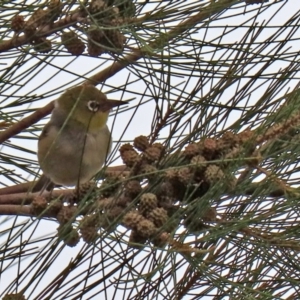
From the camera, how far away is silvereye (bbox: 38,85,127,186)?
98.0 inches

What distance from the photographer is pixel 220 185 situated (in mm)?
1400

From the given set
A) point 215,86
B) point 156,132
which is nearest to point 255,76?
point 215,86

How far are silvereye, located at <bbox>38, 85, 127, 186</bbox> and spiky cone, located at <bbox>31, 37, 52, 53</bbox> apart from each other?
2.29 feet

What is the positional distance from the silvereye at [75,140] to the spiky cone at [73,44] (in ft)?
2.34

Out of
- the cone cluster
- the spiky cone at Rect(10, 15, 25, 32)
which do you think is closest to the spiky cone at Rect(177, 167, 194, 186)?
the cone cluster

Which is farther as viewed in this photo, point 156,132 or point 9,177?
point 9,177

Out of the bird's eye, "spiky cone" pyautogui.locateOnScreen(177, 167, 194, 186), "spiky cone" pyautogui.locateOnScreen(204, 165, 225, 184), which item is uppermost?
the bird's eye

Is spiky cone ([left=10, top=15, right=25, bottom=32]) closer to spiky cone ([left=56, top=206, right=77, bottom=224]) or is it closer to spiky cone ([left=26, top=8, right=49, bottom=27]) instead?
spiky cone ([left=26, top=8, right=49, bottom=27])

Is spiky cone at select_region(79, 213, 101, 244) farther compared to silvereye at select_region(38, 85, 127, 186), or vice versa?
silvereye at select_region(38, 85, 127, 186)

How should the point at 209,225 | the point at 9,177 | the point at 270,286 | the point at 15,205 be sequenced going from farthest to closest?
the point at 9,177, the point at 15,205, the point at 270,286, the point at 209,225

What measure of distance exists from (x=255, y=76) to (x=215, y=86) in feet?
0.29

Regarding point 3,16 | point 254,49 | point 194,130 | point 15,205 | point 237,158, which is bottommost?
point 237,158

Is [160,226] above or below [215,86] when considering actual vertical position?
below

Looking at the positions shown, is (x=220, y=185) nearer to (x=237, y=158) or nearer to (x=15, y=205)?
(x=237, y=158)
